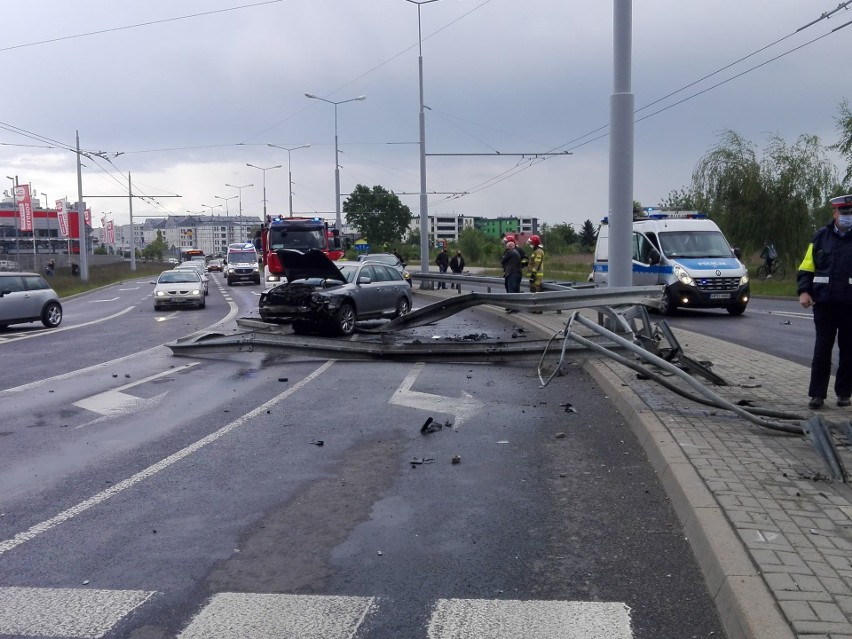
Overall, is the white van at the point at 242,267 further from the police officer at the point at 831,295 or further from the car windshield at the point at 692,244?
the police officer at the point at 831,295

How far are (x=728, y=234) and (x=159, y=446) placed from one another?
37.0m

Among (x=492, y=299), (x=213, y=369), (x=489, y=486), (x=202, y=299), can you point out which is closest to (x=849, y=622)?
(x=489, y=486)

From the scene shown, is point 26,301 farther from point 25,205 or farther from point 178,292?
point 25,205

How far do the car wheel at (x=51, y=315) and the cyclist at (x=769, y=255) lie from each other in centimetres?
3015

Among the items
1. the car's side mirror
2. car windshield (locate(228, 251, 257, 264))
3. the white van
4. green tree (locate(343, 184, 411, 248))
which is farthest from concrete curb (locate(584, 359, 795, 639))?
green tree (locate(343, 184, 411, 248))

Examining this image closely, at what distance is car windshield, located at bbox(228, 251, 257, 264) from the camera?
55.0 m

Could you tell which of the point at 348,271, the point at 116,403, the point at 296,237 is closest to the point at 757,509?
the point at 116,403

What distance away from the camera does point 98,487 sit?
6715mm

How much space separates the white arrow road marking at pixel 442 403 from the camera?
376 inches

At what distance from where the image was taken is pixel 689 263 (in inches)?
842

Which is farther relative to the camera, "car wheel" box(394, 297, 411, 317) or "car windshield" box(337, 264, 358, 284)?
"car wheel" box(394, 297, 411, 317)

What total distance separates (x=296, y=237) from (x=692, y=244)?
15206mm

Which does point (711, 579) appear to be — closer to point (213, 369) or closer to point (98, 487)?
point (98, 487)

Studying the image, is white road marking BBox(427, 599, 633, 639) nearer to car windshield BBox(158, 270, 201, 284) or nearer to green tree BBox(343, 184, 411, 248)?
car windshield BBox(158, 270, 201, 284)
